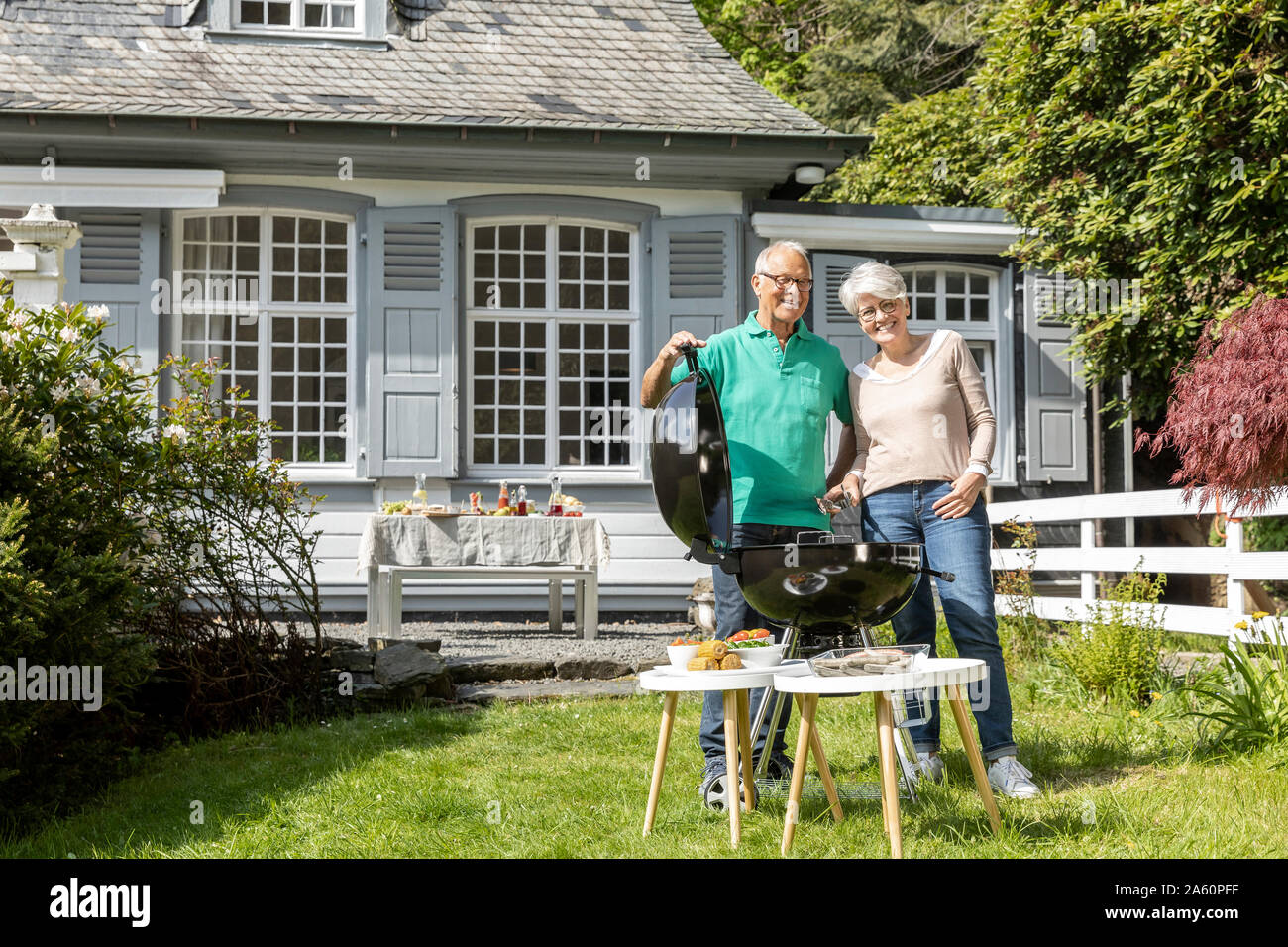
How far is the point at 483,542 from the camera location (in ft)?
25.5

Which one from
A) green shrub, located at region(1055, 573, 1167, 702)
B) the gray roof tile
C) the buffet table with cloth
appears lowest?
green shrub, located at region(1055, 573, 1167, 702)

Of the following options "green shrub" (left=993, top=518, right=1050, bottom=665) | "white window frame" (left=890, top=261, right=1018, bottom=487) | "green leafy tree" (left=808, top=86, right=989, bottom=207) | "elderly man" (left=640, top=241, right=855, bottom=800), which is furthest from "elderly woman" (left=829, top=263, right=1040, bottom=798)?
"green leafy tree" (left=808, top=86, right=989, bottom=207)

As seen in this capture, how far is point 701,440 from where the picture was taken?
3.54 meters

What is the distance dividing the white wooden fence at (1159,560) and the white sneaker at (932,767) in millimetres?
1898

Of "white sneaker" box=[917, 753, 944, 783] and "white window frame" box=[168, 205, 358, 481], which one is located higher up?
"white window frame" box=[168, 205, 358, 481]

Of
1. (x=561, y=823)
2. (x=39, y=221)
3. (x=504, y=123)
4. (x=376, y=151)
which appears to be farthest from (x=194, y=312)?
(x=561, y=823)

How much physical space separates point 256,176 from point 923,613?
694 centimetres

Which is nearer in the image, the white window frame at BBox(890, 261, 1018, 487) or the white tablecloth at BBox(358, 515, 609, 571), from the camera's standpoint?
the white tablecloth at BBox(358, 515, 609, 571)

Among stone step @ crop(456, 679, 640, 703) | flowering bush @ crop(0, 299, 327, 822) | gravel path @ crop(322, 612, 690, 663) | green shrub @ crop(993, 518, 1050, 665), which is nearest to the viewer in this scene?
flowering bush @ crop(0, 299, 327, 822)

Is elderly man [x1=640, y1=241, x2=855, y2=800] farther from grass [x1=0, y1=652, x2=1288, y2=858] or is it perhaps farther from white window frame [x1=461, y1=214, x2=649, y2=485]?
white window frame [x1=461, y1=214, x2=649, y2=485]

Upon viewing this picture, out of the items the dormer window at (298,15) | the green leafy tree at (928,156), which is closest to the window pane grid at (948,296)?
the green leafy tree at (928,156)

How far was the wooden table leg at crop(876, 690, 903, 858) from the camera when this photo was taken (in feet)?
9.84

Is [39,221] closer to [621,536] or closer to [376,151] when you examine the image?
[376,151]

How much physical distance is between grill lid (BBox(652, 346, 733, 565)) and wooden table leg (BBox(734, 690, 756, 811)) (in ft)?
1.41
